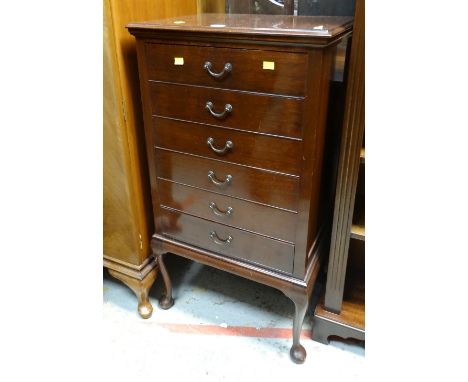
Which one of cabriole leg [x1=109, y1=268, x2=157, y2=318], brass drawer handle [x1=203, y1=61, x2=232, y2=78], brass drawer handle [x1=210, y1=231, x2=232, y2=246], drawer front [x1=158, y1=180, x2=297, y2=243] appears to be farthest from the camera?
cabriole leg [x1=109, y1=268, x2=157, y2=318]

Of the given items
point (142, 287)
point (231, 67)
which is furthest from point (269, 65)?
point (142, 287)

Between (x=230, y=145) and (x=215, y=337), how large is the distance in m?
0.69

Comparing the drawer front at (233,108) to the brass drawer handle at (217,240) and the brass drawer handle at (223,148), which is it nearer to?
the brass drawer handle at (223,148)

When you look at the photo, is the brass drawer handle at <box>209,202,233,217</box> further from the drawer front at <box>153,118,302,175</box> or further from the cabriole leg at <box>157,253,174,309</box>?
the cabriole leg at <box>157,253,174,309</box>

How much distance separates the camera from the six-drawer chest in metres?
0.92

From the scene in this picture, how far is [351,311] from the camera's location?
1.29 meters

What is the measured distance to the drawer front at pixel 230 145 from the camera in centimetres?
100

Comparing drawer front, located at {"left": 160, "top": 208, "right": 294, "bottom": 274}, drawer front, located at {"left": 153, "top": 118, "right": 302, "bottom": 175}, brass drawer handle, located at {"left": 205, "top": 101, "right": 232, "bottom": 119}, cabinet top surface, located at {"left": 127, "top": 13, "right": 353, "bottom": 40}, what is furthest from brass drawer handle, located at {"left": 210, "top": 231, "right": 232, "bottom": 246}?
cabinet top surface, located at {"left": 127, "top": 13, "right": 353, "bottom": 40}

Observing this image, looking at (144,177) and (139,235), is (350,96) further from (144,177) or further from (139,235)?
(139,235)

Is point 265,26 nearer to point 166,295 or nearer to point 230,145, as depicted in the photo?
point 230,145

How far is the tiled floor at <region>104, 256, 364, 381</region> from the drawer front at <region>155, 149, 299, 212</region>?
1.79 ft

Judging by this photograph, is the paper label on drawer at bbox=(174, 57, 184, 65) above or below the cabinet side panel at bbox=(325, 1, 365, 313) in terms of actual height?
above

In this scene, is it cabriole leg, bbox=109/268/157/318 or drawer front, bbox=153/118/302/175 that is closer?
drawer front, bbox=153/118/302/175

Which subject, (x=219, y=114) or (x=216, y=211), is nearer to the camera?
(x=219, y=114)
